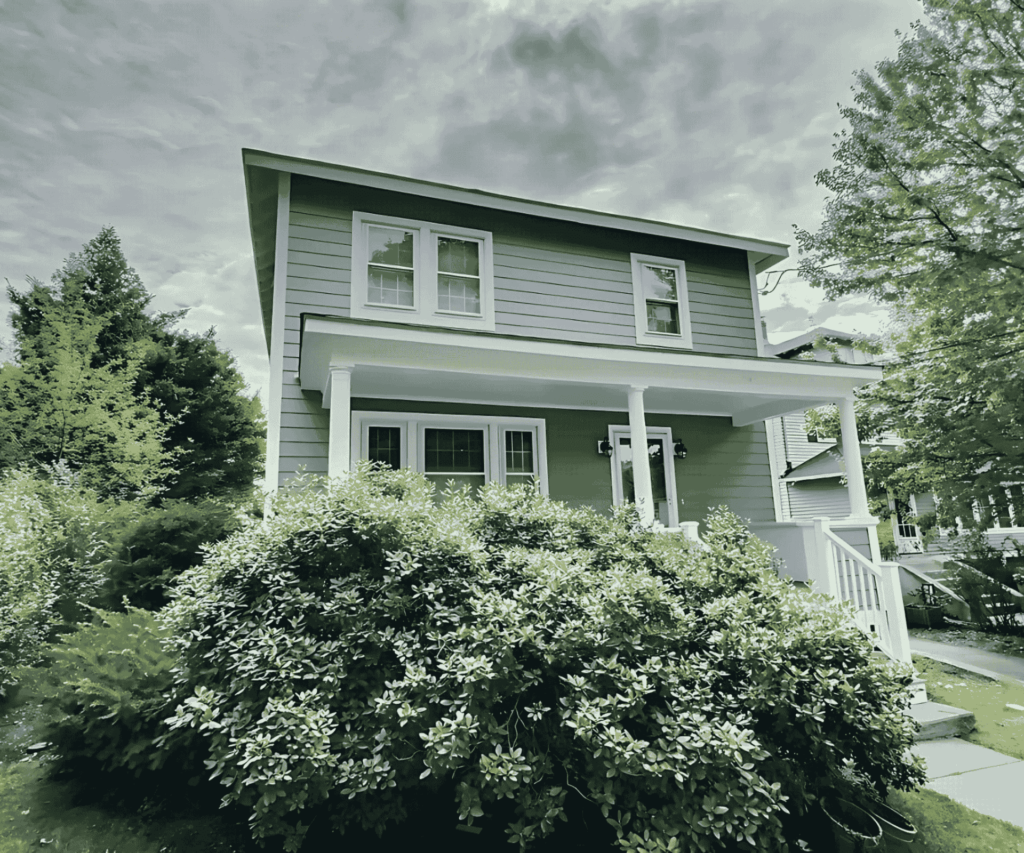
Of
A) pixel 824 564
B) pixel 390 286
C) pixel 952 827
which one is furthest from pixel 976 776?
pixel 390 286

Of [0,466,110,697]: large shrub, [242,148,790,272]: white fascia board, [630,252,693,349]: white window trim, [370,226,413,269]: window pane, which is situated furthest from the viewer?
[630,252,693,349]: white window trim

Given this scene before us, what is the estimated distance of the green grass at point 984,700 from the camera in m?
4.64

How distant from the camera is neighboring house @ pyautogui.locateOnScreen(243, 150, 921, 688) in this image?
21.2 feet

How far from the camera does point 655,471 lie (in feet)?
30.1

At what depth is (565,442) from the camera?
859 centimetres

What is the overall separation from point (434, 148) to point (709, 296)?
20.5ft

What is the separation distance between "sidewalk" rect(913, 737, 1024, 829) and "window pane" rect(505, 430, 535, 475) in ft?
17.9

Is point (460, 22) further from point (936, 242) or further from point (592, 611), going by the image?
Result: point (592, 611)

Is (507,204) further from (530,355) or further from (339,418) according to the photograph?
(339,418)

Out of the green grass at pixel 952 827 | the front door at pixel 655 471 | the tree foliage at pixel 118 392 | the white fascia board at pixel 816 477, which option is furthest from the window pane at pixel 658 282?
the tree foliage at pixel 118 392

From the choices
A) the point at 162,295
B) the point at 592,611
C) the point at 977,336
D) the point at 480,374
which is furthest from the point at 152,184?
the point at 977,336

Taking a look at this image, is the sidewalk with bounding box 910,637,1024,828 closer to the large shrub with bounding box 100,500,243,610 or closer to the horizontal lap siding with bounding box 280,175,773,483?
the horizontal lap siding with bounding box 280,175,773,483

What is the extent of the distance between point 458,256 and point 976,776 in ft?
26.7

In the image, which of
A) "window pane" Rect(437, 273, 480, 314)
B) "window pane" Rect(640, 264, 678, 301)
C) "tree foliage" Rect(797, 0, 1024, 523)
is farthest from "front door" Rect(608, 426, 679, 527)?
"tree foliage" Rect(797, 0, 1024, 523)
